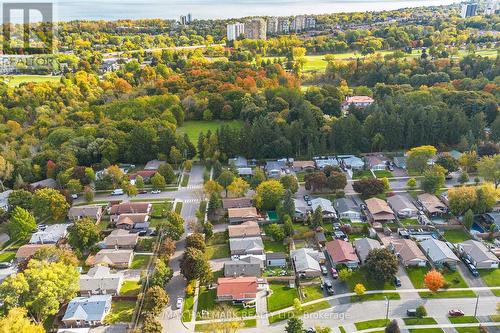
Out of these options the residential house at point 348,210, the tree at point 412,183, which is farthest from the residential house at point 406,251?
the tree at point 412,183

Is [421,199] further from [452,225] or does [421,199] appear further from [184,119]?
[184,119]

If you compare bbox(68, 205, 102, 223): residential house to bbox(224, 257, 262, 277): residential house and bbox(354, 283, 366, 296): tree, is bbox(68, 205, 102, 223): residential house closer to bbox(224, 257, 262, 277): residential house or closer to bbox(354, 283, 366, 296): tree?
bbox(224, 257, 262, 277): residential house

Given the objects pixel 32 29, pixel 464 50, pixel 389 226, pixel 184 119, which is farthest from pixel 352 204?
pixel 32 29

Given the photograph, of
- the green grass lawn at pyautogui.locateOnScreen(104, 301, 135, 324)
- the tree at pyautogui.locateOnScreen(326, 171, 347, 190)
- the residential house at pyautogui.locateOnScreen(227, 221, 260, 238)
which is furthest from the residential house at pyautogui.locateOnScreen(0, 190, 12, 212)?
the tree at pyautogui.locateOnScreen(326, 171, 347, 190)

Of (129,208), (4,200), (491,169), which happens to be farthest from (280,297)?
(4,200)

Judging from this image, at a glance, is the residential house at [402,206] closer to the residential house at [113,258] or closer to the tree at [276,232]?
the tree at [276,232]

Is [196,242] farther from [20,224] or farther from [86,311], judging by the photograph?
[20,224]
